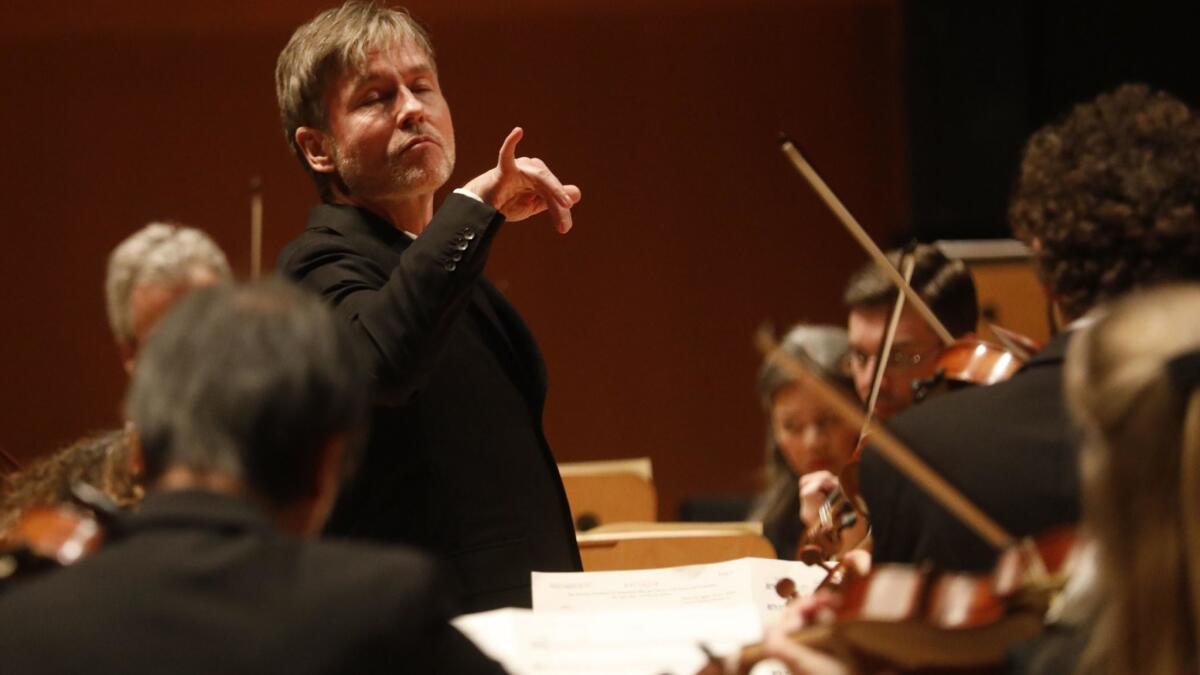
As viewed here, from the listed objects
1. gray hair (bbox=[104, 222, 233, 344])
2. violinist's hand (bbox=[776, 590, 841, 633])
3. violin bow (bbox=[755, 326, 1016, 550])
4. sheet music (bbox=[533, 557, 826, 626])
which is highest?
gray hair (bbox=[104, 222, 233, 344])

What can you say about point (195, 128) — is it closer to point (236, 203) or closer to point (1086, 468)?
point (236, 203)

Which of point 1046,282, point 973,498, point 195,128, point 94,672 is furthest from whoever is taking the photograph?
point 195,128

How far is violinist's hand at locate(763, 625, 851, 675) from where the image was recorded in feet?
4.08

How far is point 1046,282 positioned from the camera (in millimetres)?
1650

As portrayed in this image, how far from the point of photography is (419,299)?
1794 millimetres

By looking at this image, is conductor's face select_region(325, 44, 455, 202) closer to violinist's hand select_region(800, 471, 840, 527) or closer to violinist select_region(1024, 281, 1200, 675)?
violinist's hand select_region(800, 471, 840, 527)

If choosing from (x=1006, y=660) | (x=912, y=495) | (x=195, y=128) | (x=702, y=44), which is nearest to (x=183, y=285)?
(x=912, y=495)

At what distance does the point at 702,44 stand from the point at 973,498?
12.3 ft

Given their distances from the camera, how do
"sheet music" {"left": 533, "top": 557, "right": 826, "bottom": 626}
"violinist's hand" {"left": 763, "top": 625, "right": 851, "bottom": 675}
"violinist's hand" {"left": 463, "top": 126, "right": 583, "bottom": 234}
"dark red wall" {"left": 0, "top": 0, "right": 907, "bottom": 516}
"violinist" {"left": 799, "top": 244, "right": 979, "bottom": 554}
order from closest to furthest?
"violinist's hand" {"left": 763, "top": 625, "right": 851, "bottom": 675}, "sheet music" {"left": 533, "top": 557, "right": 826, "bottom": 626}, "violinist's hand" {"left": 463, "top": 126, "right": 583, "bottom": 234}, "violinist" {"left": 799, "top": 244, "right": 979, "bottom": 554}, "dark red wall" {"left": 0, "top": 0, "right": 907, "bottom": 516}

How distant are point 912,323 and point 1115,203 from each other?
1.28 m

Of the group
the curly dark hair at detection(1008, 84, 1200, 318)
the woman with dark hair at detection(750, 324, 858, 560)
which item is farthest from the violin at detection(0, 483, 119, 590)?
the woman with dark hair at detection(750, 324, 858, 560)

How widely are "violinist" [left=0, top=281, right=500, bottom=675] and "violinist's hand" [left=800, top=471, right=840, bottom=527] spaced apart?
1535 millimetres

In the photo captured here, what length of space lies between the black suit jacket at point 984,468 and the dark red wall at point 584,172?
347 centimetres

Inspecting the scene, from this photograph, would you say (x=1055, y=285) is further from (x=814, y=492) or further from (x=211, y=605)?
(x=814, y=492)
